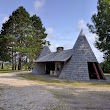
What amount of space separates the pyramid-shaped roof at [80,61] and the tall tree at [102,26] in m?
2.35

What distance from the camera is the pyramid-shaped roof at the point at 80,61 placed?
22781mm

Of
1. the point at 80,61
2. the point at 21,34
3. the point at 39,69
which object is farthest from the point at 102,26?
the point at 21,34

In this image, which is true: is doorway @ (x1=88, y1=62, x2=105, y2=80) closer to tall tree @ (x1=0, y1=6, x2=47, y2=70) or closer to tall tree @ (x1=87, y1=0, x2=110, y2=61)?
tall tree @ (x1=87, y1=0, x2=110, y2=61)

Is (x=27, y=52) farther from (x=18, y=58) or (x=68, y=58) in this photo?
(x=68, y=58)

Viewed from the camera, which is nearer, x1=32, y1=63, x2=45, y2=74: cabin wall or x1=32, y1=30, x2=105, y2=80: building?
x1=32, y1=30, x2=105, y2=80: building

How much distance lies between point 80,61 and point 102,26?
17.9ft

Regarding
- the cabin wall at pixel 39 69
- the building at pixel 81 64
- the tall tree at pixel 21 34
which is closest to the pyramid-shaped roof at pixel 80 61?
the building at pixel 81 64

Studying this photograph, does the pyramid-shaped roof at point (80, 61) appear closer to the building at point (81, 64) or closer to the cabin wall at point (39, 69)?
the building at point (81, 64)

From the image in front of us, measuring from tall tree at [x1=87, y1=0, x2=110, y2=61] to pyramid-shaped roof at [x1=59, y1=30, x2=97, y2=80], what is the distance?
7.71 feet

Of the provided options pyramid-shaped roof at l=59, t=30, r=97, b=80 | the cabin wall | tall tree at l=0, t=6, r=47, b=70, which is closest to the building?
pyramid-shaped roof at l=59, t=30, r=97, b=80

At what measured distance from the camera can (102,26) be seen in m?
25.5

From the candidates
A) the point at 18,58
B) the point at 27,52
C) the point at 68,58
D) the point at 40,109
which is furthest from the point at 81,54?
the point at 18,58

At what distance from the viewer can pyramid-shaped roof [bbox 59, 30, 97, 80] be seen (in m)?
22.8

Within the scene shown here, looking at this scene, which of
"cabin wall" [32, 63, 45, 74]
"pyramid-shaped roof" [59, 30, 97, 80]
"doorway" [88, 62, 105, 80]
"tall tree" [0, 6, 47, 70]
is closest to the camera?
"pyramid-shaped roof" [59, 30, 97, 80]
